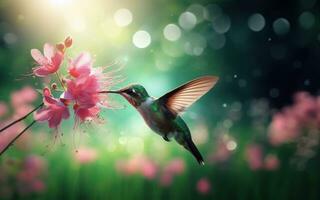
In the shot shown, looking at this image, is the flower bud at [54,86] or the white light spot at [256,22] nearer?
the flower bud at [54,86]

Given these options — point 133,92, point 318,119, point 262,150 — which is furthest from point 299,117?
point 133,92

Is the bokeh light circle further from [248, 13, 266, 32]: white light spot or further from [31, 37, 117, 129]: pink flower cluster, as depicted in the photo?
[31, 37, 117, 129]: pink flower cluster

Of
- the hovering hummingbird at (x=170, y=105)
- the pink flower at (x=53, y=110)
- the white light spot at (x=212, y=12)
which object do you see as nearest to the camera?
the pink flower at (x=53, y=110)

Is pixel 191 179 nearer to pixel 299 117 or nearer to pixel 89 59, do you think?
pixel 299 117

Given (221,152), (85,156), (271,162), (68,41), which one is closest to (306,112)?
(271,162)

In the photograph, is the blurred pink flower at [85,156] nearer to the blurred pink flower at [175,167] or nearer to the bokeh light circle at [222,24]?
the blurred pink flower at [175,167]

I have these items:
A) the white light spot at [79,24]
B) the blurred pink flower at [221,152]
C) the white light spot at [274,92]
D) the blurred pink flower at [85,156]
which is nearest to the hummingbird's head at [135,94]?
the blurred pink flower at [85,156]

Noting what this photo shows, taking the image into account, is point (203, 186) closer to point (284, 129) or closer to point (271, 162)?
point (271, 162)

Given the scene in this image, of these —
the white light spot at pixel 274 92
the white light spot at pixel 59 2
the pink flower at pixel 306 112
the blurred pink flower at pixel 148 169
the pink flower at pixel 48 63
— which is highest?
the pink flower at pixel 48 63
